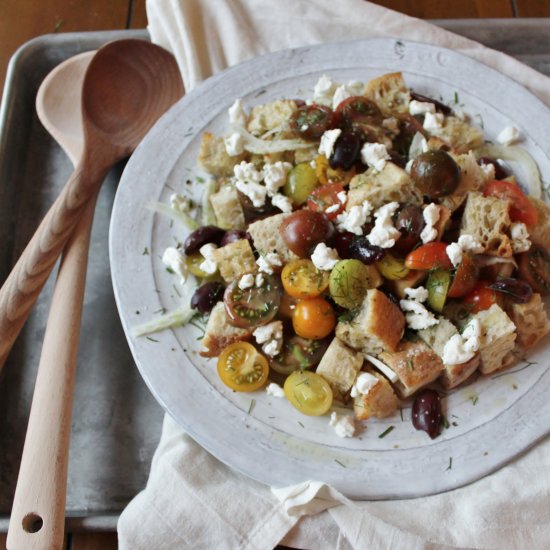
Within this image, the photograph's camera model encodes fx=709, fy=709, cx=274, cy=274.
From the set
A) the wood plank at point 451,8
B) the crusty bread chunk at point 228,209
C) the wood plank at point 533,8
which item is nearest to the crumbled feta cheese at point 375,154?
the crusty bread chunk at point 228,209

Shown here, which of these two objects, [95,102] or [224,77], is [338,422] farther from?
[95,102]

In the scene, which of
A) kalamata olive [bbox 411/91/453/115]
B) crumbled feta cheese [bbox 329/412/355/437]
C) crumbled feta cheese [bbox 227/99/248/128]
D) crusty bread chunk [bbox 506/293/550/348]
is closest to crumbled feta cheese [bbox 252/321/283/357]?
crumbled feta cheese [bbox 329/412/355/437]

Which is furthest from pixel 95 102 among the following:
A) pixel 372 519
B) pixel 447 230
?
pixel 372 519

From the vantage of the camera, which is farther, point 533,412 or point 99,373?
point 99,373

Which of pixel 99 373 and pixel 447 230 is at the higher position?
pixel 447 230

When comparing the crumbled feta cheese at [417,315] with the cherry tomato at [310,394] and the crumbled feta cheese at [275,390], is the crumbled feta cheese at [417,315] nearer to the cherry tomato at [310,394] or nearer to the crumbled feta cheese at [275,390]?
the cherry tomato at [310,394]
